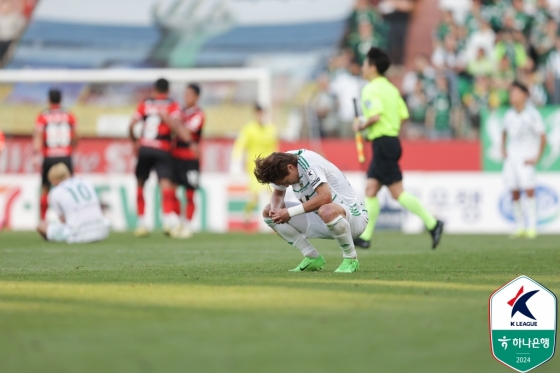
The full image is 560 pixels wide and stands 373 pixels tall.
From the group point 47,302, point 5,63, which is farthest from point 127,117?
point 47,302

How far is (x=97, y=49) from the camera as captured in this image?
27.6 metres

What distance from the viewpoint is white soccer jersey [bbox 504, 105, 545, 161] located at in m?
16.6

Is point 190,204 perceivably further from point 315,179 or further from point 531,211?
point 315,179

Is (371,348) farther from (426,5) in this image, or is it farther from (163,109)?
(426,5)

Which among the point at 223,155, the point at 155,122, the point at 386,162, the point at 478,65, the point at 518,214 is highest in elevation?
the point at 478,65

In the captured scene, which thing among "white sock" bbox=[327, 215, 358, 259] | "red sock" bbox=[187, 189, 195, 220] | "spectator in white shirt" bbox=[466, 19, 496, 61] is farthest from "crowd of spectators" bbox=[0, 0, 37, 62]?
"white sock" bbox=[327, 215, 358, 259]

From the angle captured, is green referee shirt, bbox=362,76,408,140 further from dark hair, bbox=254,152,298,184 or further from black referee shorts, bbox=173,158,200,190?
black referee shorts, bbox=173,158,200,190

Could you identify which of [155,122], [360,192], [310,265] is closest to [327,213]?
[310,265]

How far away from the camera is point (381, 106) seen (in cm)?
1230

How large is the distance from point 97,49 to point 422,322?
22990 millimetres

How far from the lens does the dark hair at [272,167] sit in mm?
7865

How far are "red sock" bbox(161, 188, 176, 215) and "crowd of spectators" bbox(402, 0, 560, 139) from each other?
8107 mm
